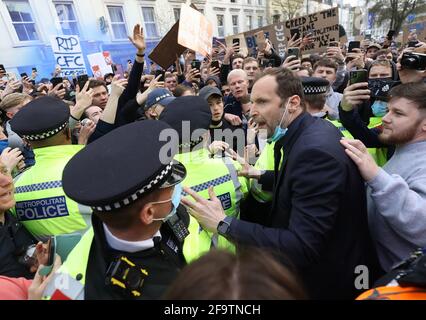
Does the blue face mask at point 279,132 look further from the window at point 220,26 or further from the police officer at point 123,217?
the window at point 220,26

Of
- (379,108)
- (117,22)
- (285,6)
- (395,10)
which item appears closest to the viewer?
(379,108)

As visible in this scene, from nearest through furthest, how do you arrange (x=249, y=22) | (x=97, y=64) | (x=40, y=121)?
(x=40, y=121) → (x=97, y=64) → (x=249, y=22)

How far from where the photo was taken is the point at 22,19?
597 inches

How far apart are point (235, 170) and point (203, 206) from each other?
53 centimetres

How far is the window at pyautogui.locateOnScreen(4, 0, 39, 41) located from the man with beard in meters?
18.0

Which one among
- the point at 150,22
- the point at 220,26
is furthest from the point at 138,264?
the point at 220,26

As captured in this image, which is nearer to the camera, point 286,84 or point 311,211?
point 311,211

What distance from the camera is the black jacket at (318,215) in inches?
60.9

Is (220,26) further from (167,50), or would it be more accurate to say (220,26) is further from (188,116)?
(188,116)

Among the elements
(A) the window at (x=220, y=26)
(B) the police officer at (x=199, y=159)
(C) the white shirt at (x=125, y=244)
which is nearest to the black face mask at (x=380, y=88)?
(B) the police officer at (x=199, y=159)

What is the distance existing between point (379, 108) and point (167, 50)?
12.6 feet

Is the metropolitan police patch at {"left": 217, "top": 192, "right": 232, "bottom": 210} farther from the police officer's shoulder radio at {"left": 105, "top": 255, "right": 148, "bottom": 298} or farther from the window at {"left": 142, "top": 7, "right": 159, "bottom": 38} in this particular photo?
the window at {"left": 142, "top": 7, "right": 159, "bottom": 38}

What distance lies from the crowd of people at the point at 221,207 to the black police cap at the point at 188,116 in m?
0.01

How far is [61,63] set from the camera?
9.38m
